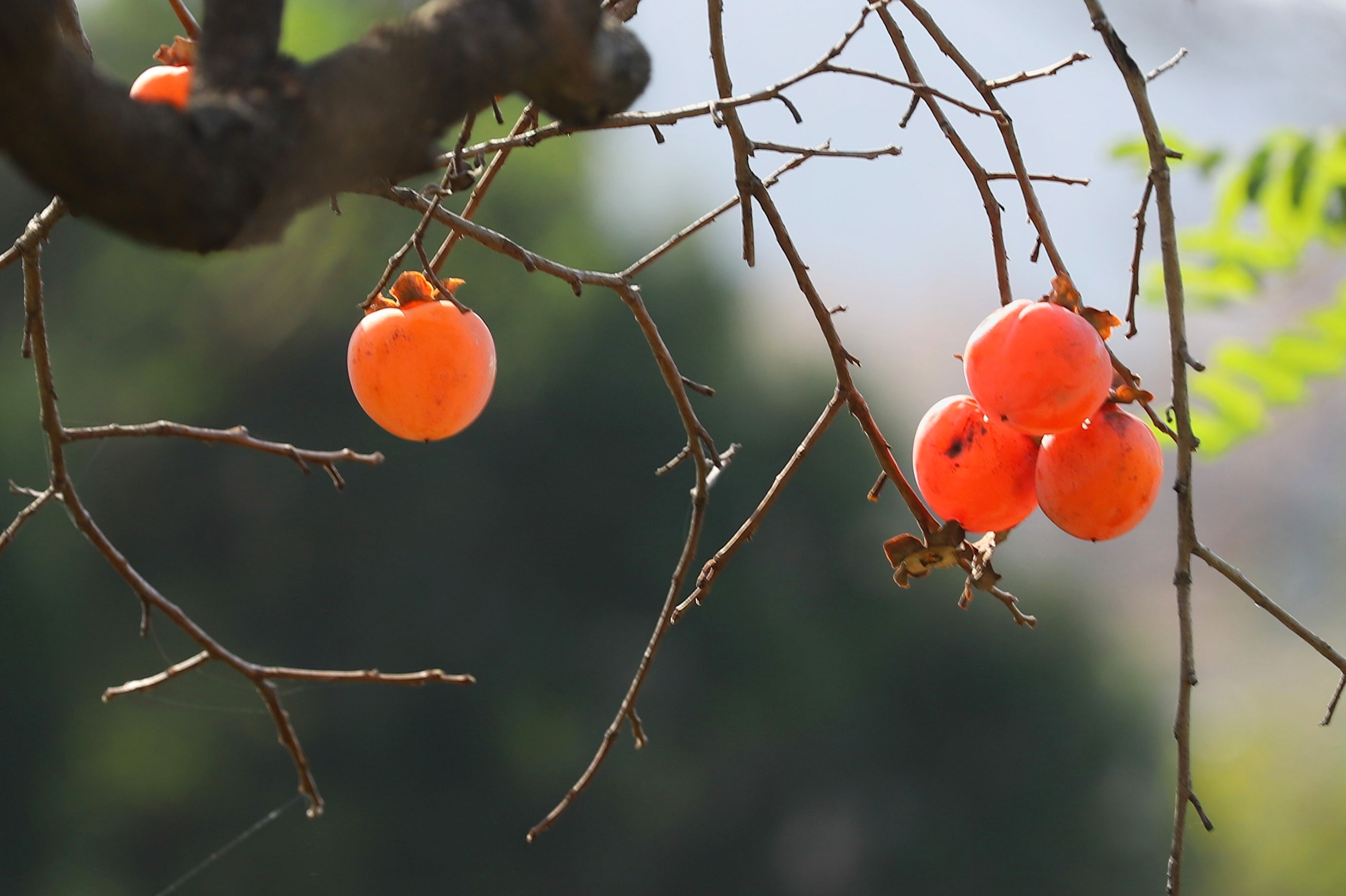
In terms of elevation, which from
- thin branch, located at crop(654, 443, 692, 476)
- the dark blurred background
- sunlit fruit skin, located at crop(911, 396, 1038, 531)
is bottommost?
the dark blurred background

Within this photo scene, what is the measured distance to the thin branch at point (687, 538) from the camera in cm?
59

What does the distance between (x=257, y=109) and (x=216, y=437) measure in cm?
37

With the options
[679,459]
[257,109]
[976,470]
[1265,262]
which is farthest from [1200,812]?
[1265,262]

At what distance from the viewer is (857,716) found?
27.0 ft

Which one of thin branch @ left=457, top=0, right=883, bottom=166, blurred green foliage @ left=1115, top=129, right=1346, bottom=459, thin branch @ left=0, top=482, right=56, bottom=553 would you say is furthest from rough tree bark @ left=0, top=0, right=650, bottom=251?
blurred green foliage @ left=1115, top=129, right=1346, bottom=459

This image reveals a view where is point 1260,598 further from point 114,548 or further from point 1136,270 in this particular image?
point 114,548

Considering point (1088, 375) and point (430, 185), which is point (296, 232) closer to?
point (430, 185)

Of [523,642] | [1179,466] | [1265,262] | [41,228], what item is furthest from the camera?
[523,642]

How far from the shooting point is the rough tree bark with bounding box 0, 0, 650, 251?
28 centimetres

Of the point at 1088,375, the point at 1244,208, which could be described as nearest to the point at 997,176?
the point at 1088,375

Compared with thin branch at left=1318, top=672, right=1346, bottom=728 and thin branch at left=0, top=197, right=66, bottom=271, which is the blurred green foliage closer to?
thin branch at left=1318, top=672, right=1346, bottom=728

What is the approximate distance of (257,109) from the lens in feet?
0.99

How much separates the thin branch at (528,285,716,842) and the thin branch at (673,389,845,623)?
0.01 m

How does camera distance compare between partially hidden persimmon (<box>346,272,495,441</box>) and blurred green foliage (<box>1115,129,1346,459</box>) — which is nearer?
partially hidden persimmon (<box>346,272,495,441</box>)
